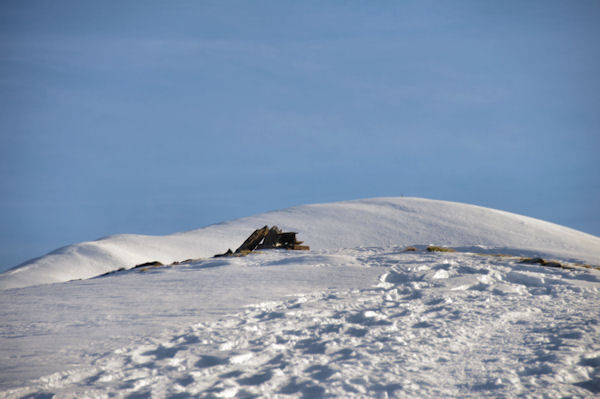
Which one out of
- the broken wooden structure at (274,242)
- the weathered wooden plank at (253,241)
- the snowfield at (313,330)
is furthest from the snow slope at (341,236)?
the snowfield at (313,330)

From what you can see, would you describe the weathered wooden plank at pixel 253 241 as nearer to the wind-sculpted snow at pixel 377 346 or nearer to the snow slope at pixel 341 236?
the wind-sculpted snow at pixel 377 346

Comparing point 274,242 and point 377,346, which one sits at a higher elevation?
point 274,242

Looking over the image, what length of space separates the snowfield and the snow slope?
712cm

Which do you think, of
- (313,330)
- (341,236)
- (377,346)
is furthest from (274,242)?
(341,236)

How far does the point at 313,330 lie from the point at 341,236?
10.1 metres

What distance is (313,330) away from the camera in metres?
3.40

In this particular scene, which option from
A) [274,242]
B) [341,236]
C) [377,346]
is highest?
[341,236]

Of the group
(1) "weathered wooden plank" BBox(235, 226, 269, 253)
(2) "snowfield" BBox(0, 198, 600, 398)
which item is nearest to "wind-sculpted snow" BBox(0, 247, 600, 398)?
(2) "snowfield" BBox(0, 198, 600, 398)

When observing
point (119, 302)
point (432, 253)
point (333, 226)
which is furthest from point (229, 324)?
point (333, 226)

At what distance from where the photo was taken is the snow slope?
12.5 m

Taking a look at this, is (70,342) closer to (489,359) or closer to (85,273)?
(489,359)

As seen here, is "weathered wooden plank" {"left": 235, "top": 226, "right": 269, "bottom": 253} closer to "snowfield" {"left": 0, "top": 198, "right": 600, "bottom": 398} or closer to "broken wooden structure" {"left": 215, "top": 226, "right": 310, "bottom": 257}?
"broken wooden structure" {"left": 215, "top": 226, "right": 310, "bottom": 257}

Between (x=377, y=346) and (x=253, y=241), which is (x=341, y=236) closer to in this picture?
(x=253, y=241)

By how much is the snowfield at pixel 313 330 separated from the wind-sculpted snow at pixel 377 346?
0.04 feet
